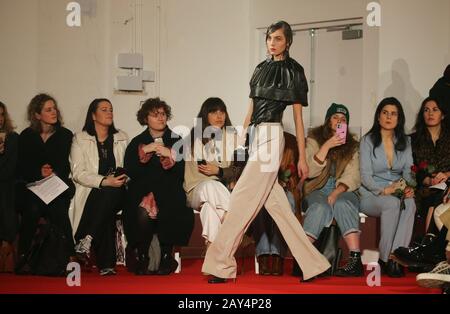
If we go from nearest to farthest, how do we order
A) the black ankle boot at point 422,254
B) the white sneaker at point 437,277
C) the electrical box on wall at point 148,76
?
1. the white sneaker at point 437,277
2. the black ankle boot at point 422,254
3. the electrical box on wall at point 148,76

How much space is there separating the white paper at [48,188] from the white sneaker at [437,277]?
280 centimetres

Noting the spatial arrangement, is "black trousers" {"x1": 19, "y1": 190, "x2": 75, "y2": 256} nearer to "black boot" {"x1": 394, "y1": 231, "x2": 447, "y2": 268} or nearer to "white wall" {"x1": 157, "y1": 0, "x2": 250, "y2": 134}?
"white wall" {"x1": 157, "y1": 0, "x2": 250, "y2": 134}

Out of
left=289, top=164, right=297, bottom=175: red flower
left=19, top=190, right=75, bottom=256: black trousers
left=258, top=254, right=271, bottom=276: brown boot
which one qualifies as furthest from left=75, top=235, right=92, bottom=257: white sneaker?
left=289, top=164, right=297, bottom=175: red flower

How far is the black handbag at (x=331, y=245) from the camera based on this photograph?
588cm

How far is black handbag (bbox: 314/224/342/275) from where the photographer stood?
588 centimetres

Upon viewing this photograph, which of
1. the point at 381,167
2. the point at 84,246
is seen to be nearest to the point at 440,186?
the point at 381,167

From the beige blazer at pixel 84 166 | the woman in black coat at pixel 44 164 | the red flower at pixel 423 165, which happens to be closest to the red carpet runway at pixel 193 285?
the woman in black coat at pixel 44 164

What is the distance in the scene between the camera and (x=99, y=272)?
601cm

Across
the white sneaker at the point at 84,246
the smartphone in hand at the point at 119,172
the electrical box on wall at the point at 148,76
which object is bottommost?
the white sneaker at the point at 84,246

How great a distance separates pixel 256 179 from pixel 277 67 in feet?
2.53

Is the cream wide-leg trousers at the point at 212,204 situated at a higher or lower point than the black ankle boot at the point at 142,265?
higher

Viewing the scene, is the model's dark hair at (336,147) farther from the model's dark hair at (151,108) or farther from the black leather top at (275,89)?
the model's dark hair at (151,108)

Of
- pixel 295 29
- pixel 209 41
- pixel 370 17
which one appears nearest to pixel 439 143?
pixel 370 17

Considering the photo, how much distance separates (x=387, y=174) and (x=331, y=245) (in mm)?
792
